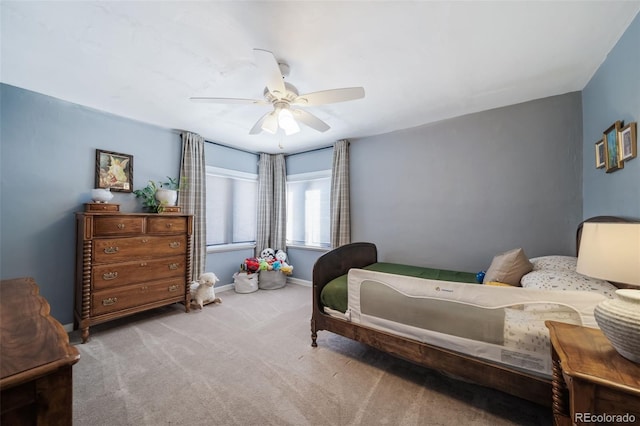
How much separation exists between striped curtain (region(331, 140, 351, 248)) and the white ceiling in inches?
45.1

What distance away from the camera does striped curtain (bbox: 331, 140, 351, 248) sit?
3.73 metres

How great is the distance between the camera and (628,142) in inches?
58.7

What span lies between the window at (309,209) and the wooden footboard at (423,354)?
159cm

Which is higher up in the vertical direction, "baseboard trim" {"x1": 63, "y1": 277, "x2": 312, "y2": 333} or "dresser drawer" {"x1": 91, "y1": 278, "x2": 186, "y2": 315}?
"dresser drawer" {"x1": 91, "y1": 278, "x2": 186, "y2": 315}

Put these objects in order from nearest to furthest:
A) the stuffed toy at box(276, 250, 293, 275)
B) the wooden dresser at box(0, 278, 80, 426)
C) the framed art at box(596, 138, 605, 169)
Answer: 1. the wooden dresser at box(0, 278, 80, 426)
2. the framed art at box(596, 138, 605, 169)
3. the stuffed toy at box(276, 250, 293, 275)

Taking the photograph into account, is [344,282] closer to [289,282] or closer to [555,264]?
[555,264]

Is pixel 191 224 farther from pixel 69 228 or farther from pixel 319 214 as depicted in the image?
pixel 319 214

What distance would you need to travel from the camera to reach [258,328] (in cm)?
261

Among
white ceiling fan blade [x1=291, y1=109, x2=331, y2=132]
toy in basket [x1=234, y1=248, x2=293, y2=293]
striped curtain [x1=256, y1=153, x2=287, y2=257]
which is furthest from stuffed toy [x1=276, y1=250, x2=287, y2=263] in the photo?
white ceiling fan blade [x1=291, y1=109, x2=331, y2=132]

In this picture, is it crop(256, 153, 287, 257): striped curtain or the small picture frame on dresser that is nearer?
the small picture frame on dresser

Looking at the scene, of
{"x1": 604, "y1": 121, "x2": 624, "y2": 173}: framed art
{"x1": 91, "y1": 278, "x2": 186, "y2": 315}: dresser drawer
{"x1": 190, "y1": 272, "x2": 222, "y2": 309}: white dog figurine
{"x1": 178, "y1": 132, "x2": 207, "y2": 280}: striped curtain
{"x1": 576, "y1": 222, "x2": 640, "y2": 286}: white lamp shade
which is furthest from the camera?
{"x1": 178, "y1": 132, "x2": 207, "y2": 280}: striped curtain

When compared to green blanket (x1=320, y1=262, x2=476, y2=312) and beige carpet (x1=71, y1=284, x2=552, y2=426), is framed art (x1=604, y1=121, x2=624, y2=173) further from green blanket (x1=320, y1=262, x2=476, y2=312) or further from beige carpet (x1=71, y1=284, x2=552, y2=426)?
beige carpet (x1=71, y1=284, x2=552, y2=426)

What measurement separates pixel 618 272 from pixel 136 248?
3.69 metres

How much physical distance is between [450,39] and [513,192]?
1.87 m
